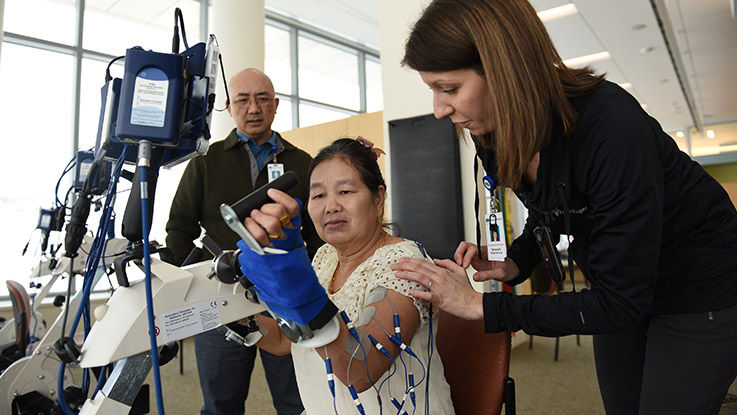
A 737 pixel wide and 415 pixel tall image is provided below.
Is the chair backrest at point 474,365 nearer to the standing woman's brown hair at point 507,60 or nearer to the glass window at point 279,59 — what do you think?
the standing woman's brown hair at point 507,60

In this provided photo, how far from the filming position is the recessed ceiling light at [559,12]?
207 inches

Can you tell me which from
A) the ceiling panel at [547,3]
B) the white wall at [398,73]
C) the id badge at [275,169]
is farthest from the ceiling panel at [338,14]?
the id badge at [275,169]

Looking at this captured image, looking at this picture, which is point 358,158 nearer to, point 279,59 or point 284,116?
point 284,116

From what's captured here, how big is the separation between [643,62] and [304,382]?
7.75 meters

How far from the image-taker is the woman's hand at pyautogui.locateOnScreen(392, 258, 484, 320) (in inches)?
38.1

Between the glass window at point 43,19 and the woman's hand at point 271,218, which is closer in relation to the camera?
the woman's hand at point 271,218

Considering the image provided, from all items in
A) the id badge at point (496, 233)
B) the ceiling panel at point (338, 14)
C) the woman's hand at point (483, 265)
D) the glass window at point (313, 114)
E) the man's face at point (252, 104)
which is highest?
the ceiling panel at point (338, 14)

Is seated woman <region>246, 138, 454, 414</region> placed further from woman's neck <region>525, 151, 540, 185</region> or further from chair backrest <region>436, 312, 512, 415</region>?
woman's neck <region>525, 151, 540, 185</region>

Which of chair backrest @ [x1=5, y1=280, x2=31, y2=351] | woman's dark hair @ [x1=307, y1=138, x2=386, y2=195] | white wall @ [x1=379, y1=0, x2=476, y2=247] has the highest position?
white wall @ [x1=379, y1=0, x2=476, y2=247]

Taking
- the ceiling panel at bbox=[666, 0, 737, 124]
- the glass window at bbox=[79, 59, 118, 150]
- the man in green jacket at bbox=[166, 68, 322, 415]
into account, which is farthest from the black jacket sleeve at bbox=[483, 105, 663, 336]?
the ceiling panel at bbox=[666, 0, 737, 124]

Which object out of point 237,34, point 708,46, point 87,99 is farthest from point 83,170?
point 708,46

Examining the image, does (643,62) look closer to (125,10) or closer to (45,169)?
(125,10)

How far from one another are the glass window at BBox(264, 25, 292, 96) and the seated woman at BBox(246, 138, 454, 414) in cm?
607

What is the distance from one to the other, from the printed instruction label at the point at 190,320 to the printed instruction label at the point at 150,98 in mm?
334
